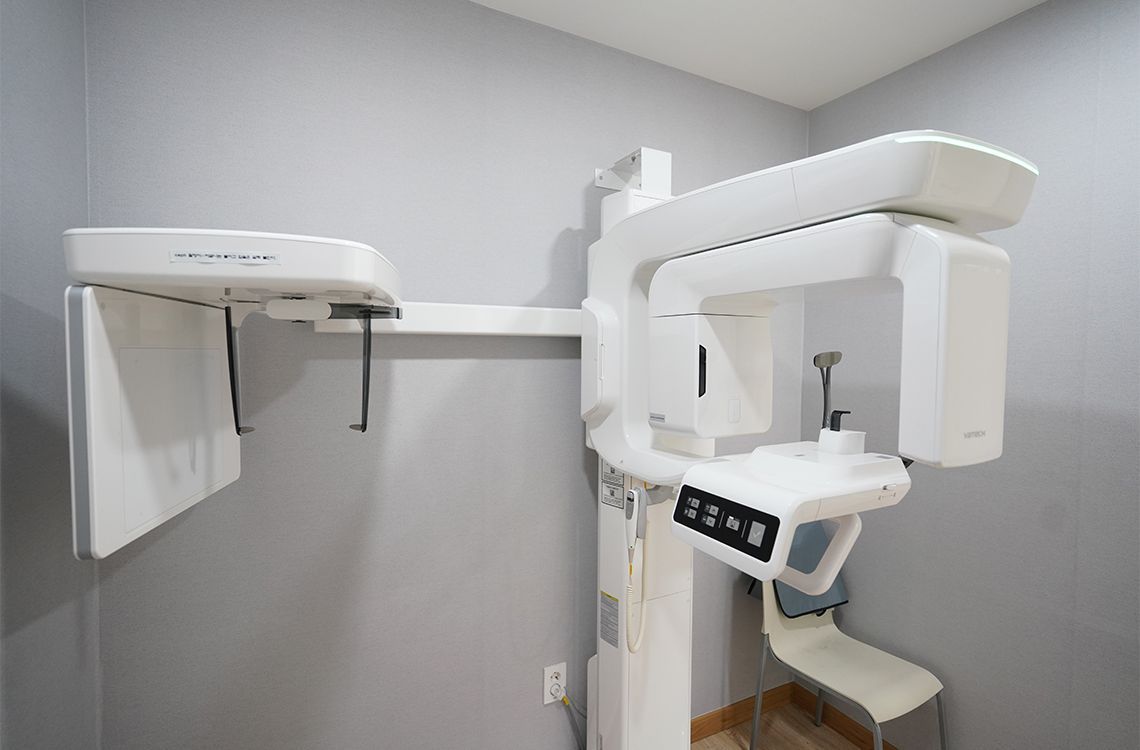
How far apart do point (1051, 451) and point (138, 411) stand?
87.8 inches

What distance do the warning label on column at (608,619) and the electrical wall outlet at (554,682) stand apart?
338mm

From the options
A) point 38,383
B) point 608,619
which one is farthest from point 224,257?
point 608,619

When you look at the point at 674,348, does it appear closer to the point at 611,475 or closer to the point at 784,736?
the point at 611,475

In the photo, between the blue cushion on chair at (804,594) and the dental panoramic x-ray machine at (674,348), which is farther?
the blue cushion on chair at (804,594)

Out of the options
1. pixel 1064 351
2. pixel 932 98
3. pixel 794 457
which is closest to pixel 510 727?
pixel 794 457

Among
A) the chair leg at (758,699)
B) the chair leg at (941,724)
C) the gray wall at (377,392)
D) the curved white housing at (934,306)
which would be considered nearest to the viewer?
the curved white housing at (934,306)

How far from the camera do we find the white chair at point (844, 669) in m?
1.53

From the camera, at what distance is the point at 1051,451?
1.45 m

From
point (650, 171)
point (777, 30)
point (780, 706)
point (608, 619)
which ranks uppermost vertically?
point (777, 30)

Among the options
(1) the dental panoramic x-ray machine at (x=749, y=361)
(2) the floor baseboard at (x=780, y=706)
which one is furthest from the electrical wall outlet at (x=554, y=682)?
(2) the floor baseboard at (x=780, y=706)

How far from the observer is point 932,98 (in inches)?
68.7

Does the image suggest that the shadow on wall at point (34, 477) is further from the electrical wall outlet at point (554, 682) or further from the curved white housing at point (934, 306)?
the curved white housing at point (934, 306)

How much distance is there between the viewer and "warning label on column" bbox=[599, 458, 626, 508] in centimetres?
141

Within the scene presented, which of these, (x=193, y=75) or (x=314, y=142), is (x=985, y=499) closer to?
(x=314, y=142)
